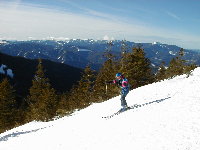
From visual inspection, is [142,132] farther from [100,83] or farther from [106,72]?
[100,83]

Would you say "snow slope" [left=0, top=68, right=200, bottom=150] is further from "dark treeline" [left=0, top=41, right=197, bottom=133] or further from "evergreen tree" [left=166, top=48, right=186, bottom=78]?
"dark treeline" [left=0, top=41, right=197, bottom=133]

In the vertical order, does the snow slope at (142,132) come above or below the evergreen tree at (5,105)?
above

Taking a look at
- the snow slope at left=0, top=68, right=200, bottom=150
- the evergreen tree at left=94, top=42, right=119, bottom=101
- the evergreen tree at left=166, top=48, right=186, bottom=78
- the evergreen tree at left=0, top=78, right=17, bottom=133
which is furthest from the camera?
the evergreen tree at left=0, top=78, right=17, bottom=133

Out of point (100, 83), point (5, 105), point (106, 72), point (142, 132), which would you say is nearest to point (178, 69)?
point (106, 72)

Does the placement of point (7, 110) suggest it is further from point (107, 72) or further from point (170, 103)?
point (170, 103)

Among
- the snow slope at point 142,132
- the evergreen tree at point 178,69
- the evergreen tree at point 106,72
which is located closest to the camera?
the snow slope at point 142,132

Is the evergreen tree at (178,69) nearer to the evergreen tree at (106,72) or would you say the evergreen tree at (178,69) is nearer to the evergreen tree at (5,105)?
the evergreen tree at (106,72)

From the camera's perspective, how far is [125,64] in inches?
1827

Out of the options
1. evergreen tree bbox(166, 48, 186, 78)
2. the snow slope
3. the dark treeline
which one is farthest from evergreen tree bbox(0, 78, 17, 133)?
the snow slope

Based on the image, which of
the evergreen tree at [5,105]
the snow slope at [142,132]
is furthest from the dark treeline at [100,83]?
the snow slope at [142,132]

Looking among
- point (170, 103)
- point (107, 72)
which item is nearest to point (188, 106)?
point (170, 103)

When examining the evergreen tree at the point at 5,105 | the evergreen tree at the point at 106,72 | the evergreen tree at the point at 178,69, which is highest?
the evergreen tree at the point at 178,69

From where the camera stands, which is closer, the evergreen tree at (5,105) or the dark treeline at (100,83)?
the dark treeline at (100,83)

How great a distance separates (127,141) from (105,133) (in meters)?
2.16
